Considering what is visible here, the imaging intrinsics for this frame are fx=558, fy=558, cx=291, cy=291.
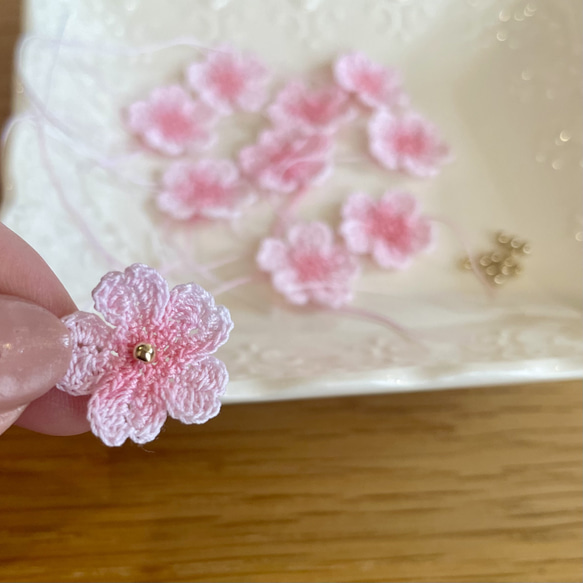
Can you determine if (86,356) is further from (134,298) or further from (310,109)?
(310,109)

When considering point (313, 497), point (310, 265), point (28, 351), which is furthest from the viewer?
point (310, 265)

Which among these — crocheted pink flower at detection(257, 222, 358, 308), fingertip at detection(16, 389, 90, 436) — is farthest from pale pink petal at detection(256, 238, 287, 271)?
fingertip at detection(16, 389, 90, 436)

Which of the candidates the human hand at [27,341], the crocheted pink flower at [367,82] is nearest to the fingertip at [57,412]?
the human hand at [27,341]

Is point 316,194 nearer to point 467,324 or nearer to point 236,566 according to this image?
point 467,324

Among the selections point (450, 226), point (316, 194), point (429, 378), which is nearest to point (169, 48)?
point (316, 194)

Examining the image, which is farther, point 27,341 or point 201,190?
point 201,190

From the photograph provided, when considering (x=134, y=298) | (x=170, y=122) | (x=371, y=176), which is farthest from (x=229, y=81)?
(x=134, y=298)
